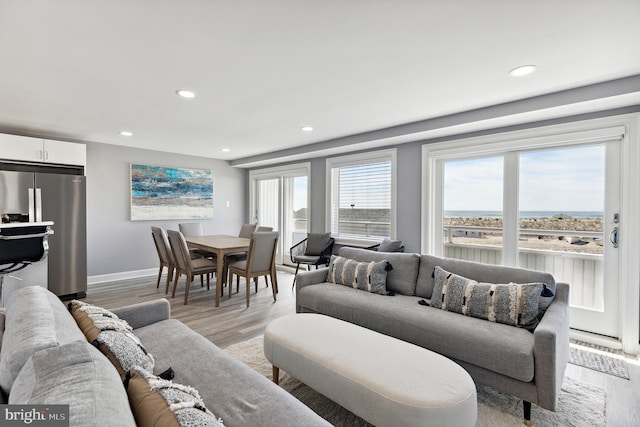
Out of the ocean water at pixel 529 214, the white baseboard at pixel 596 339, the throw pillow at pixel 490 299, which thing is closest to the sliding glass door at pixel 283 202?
the ocean water at pixel 529 214

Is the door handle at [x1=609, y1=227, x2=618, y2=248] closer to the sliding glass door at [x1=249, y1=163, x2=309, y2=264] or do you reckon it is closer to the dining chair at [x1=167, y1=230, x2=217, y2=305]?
the sliding glass door at [x1=249, y1=163, x2=309, y2=264]

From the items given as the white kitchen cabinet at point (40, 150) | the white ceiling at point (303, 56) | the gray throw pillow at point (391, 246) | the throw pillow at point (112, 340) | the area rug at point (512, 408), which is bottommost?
the area rug at point (512, 408)

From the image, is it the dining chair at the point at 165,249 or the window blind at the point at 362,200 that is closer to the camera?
the dining chair at the point at 165,249

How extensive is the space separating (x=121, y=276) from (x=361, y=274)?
4447 mm

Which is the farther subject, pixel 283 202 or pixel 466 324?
pixel 283 202

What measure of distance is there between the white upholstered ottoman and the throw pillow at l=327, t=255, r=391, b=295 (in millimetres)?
913

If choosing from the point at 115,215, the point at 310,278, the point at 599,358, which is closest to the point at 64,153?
the point at 115,215

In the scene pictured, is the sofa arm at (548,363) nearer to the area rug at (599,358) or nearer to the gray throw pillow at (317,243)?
the area rug at (599,358)

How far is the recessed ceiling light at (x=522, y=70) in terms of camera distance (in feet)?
7.39

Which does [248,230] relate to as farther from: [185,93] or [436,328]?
[436,328]

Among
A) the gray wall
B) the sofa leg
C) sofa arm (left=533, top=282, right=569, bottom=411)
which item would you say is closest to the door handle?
sofa arm (left=533, top=282, right=569, bottom=411)

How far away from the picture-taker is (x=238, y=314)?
11.9 ft

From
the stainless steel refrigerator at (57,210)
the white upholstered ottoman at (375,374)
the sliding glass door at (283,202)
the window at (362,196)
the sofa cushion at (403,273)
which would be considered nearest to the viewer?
the white upholstered ottoman at (375,374)

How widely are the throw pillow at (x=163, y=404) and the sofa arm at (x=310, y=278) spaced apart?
7.18ft
